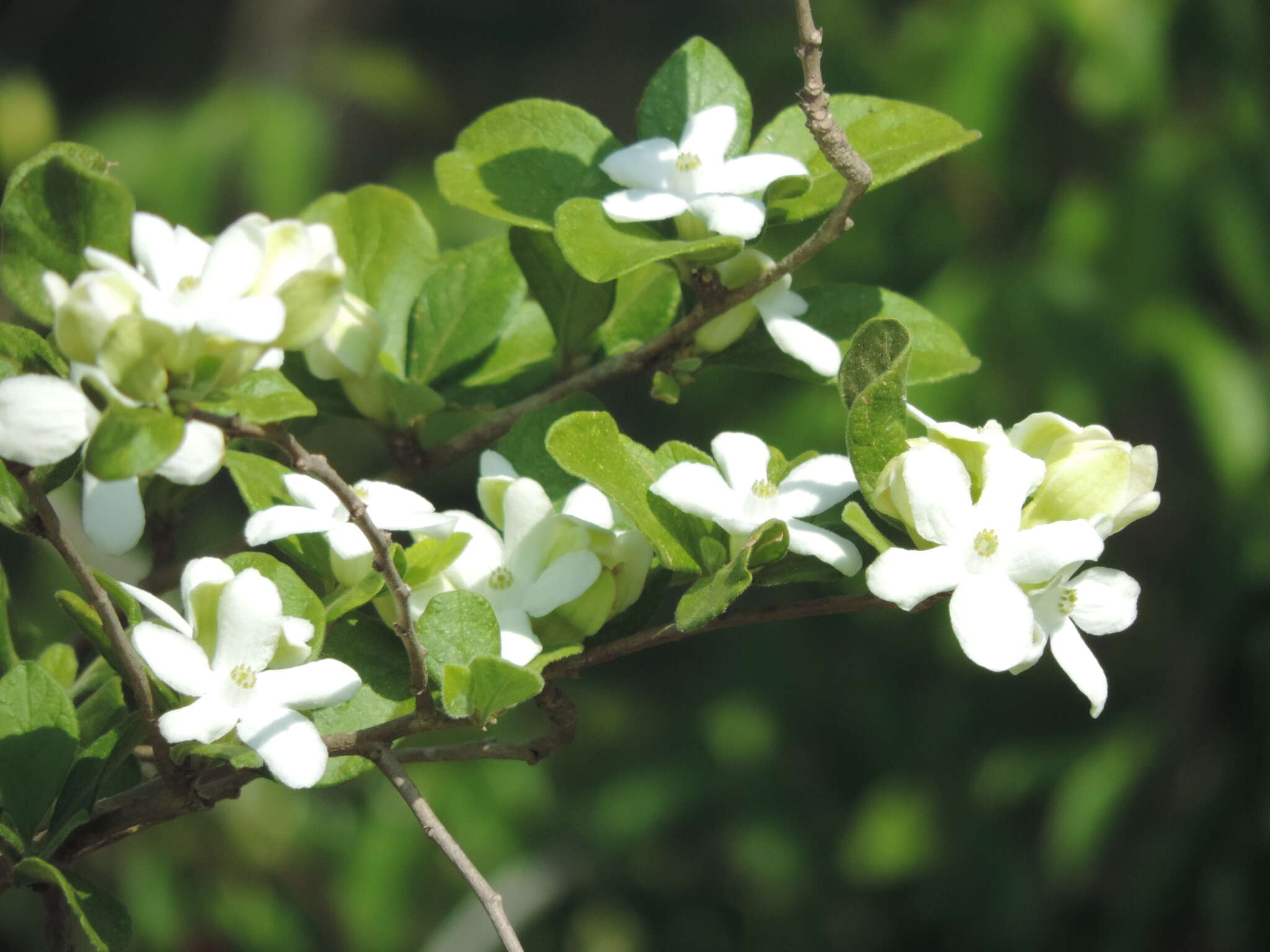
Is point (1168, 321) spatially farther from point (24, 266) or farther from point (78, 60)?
point (78, 60)

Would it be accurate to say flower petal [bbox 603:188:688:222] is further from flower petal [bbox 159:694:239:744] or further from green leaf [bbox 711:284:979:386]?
flower petal [bbox 159:694:239:744]

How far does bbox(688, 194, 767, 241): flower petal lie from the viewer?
1.64 feet

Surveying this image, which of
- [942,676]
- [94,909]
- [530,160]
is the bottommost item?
[942,676]

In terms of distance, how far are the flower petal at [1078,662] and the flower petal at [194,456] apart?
295 millimetres

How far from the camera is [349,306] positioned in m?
0.59

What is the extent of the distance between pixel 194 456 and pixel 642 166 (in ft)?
0.85

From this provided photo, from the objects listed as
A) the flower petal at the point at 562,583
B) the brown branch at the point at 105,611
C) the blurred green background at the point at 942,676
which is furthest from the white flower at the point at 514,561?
the blurred green background at the point at 942,676

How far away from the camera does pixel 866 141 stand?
0.56 metres

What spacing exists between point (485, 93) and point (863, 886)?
2.11 metres

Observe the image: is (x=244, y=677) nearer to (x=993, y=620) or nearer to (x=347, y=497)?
(x=347, y=497)

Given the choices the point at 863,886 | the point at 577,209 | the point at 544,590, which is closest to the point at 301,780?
the point at 544,590

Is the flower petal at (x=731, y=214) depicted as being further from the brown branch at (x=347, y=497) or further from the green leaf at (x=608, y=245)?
the brown branch at (x=347, y=497)

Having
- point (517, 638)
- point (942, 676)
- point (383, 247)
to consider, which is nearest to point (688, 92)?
point (383, 247)

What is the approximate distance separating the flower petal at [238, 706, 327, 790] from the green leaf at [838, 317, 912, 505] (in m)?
0.21
